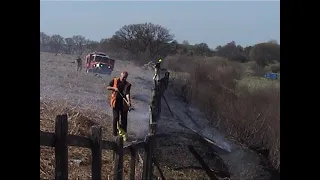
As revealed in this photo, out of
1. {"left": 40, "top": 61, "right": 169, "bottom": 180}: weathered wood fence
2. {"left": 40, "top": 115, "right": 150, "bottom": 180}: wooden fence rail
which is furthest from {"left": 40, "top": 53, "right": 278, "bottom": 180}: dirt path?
→ {"left": 40, "top": 115, "right": 150, "bottom": 180}: wooden fence rail

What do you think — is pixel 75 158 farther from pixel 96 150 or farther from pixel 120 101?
pixel 120 101

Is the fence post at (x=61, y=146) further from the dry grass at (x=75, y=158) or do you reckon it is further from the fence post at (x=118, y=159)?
the fence post at (x=118, y=159)

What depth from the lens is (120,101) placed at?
3803 millimetres

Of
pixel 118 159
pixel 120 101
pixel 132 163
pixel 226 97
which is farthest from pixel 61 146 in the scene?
pixel 226 97

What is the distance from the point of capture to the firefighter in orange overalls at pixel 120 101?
11.6 feet

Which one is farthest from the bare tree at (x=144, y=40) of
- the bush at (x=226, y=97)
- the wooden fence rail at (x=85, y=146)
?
the wooden fence rail at (x=85, y=146)

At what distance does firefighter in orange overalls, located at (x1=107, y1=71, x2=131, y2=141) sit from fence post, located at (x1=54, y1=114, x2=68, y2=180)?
4.68 ft

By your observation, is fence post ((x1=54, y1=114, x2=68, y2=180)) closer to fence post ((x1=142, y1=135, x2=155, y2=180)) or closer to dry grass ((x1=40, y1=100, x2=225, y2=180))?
dry grass ((x1=40, y1=100, x2=225, y2=180))
